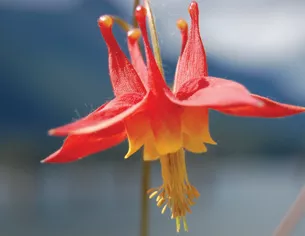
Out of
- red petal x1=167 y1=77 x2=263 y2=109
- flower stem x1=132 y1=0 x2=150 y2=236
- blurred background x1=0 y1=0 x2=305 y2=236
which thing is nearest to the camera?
red petal x1=167 y1=77 x2=263 y2=109

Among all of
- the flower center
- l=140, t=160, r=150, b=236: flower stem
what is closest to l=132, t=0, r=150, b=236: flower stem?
l=140, t=160, r=150, b=236: flower stem

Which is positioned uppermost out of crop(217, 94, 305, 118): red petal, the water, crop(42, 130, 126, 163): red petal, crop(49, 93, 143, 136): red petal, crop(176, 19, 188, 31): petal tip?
crop(176, 19, 188, 31): petal tip

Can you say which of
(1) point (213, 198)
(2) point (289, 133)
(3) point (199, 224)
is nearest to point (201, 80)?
(3) point (199, 224)

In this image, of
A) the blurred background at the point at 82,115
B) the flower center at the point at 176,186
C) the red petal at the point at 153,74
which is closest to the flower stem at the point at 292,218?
the flower center at the point at 176,186

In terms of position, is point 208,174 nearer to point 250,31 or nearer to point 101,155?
point 101,155

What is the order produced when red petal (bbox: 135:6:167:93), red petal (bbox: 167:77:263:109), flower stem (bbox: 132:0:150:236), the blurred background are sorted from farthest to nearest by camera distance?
the blurred background
flower stem (bbox: 132:0:150:236)
red petal (bbox: 135:6:167:93)
red petal (bbox: 167:77:263:109)

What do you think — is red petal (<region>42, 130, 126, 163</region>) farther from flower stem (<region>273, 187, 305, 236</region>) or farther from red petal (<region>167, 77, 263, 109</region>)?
flower stem (<region>273, 187, 305, 236</region>)

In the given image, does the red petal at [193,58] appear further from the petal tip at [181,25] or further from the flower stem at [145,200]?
the flower stem at [145,200]

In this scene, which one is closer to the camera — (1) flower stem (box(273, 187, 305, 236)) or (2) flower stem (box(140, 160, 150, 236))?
(1) flower stem (box(273, 187, 305, 236))
